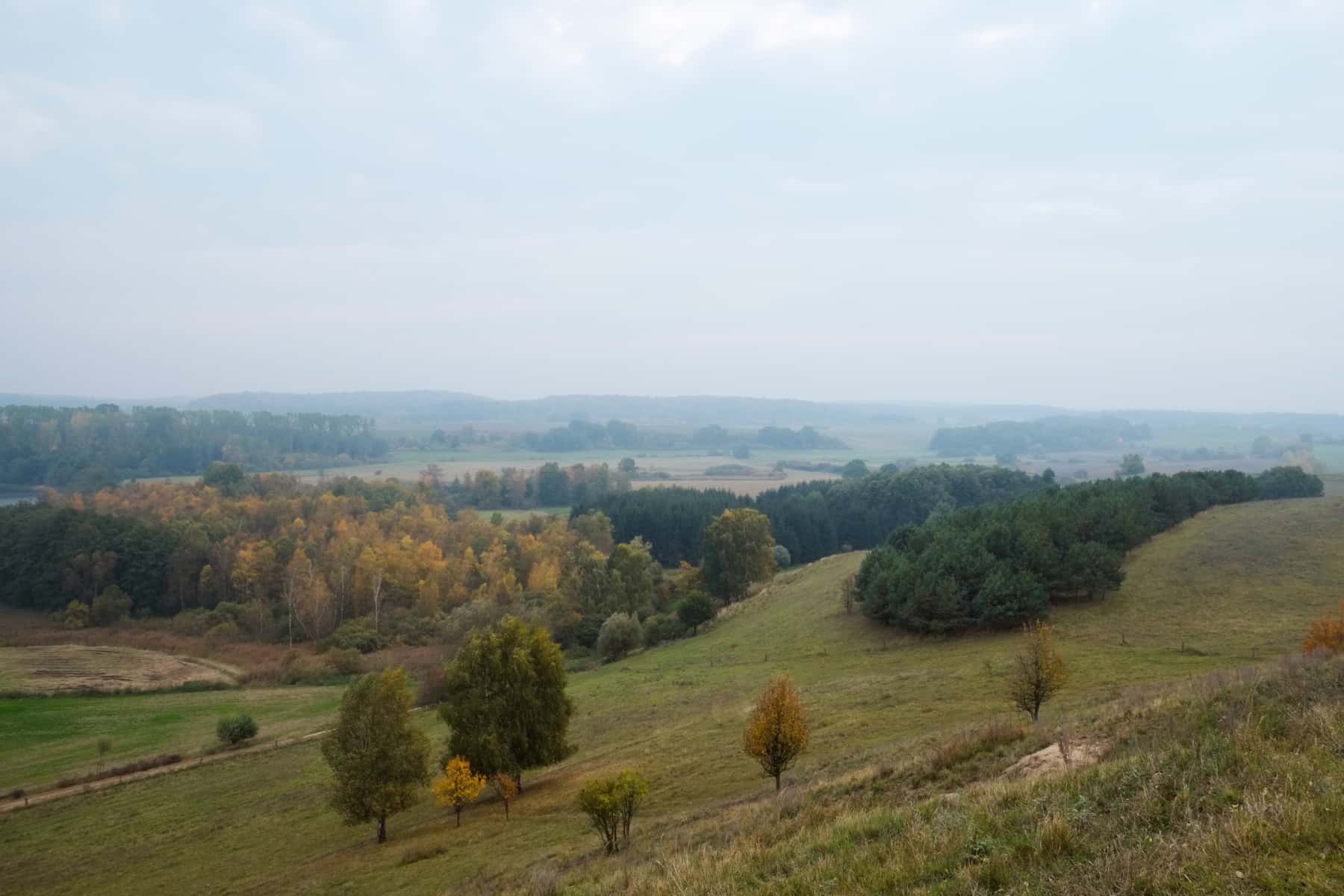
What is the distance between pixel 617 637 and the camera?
61.8 m

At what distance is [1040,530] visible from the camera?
159ft

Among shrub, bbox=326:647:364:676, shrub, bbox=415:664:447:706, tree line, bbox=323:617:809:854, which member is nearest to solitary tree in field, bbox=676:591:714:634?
shrub, bbox=415:664:447:706

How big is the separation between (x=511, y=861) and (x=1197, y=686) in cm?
1879

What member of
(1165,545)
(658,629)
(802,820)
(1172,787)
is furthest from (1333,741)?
(658,629)

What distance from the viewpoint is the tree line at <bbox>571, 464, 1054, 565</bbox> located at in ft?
346

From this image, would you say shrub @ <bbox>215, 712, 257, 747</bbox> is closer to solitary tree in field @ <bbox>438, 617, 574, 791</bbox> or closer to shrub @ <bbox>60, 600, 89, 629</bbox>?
solitary tree in field @ <bbox>438, 617, 574, 791</bbox>

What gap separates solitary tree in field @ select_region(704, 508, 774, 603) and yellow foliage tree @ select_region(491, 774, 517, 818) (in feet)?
155

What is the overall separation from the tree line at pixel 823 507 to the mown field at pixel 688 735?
50350 millimetres

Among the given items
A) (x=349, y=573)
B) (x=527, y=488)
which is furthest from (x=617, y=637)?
(x=527, y=488)

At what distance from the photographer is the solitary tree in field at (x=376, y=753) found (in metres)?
26.7

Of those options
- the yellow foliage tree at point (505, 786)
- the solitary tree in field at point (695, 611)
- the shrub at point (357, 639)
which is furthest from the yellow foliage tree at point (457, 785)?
the shrub at point (357, 639)

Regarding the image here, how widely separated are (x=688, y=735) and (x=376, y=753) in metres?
12.9

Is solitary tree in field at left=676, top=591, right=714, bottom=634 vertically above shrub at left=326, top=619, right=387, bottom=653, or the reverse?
solitary tree in field at left=676, top=591, right=714, bottom=634

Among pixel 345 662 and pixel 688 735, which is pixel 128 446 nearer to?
pixel 345 662
